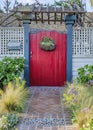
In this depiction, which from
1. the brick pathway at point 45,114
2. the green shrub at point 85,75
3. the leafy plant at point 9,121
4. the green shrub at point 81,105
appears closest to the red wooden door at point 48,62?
the green shrub at point 85,75

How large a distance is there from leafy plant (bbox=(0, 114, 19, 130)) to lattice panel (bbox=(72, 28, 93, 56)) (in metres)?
5.38

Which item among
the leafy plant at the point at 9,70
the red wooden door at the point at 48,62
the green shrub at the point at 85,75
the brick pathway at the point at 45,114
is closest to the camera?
the brick pathway at the point at 45,114

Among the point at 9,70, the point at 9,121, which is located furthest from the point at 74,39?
the point at 9,121

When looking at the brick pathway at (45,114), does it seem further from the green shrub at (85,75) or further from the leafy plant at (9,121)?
the green shrub at (85,75)

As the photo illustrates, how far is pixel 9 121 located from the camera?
579 centimetres

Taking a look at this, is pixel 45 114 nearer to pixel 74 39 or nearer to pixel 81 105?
pixel 81 105

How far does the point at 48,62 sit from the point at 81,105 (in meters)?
5.00

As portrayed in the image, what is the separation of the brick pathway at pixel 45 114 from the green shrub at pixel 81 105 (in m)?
0.22

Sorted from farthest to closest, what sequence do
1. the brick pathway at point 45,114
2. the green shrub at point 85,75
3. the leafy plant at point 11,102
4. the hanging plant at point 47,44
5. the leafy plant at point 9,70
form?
the hanging plant at point 47,44
the green shrub at point 85,75
the leafy plant at point 9,70
the leafy plant at point 11,102
the brick pathway at point 45,114

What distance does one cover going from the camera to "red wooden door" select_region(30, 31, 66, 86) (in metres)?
11.0

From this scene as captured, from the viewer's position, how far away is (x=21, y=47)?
1099 centimetres

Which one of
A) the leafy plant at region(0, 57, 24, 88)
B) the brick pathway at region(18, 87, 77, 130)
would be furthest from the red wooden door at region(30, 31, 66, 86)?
the brick pathway at region(18, 87, 77, 130)

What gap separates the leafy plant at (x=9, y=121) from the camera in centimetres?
545

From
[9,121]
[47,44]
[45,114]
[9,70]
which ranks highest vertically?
[47,44]
